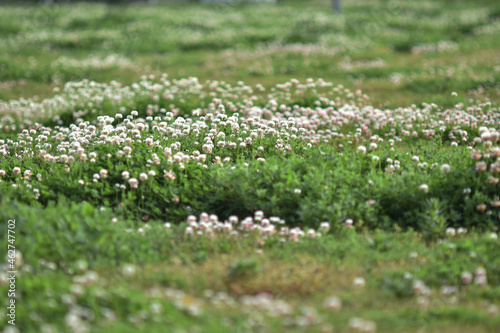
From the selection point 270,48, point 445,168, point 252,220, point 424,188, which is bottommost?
point 252,220

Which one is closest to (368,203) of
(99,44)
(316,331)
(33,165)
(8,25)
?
(316,331)

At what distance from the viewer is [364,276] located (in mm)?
4766

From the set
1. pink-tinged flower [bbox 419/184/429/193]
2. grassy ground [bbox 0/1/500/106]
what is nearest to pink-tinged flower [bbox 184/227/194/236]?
pink-tinged flower [bbox 419/184/429/193]

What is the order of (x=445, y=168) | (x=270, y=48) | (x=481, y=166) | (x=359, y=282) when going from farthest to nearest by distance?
1. (x=270, y=48)
2. (x=445, y=168)
3. (x=481, y=166)
4. (x=359, y=282)

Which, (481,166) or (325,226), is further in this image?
(481,166)

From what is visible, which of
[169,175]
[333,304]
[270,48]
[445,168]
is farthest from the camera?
[270,48]

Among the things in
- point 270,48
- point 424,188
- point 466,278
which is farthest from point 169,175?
point 270,48

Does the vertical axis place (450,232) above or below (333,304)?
below

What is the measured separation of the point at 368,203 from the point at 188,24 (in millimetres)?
23103

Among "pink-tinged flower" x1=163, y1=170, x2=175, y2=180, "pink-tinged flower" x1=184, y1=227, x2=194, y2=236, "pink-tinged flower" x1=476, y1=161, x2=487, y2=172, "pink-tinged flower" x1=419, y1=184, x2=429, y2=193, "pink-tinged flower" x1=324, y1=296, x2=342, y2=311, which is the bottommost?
"pink-tinged flower" x1=184, y1=227, x2=194, y2=236

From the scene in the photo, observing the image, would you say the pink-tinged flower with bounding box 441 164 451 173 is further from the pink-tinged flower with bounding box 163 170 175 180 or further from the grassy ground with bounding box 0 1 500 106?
the grassy ground with bounding box 0 1 500 106

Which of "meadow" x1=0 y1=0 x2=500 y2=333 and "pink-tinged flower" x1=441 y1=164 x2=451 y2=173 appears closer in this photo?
"meadow" x1=0 y1=0 x2=500 y2=333

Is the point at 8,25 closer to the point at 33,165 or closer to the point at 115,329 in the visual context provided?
the point at 33,165

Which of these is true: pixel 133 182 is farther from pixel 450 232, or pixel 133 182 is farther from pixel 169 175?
pixel 450 232
